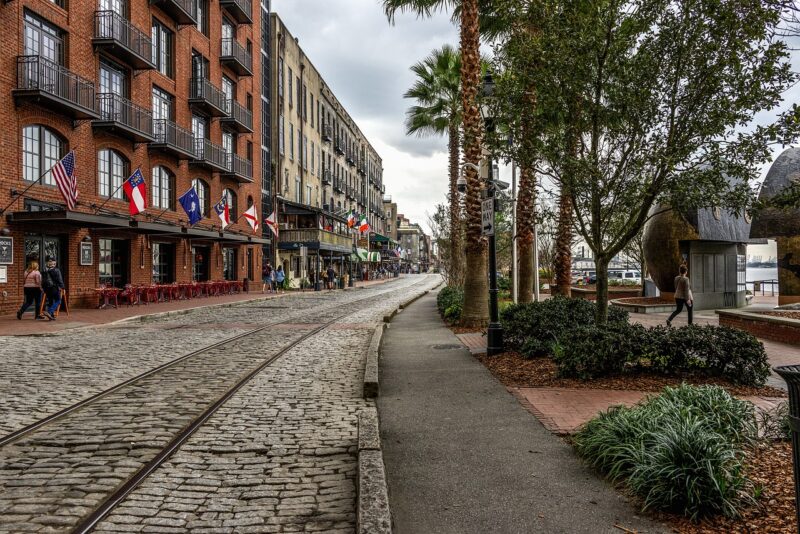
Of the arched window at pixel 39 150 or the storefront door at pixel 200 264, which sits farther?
the storefront door at pixel 200 264

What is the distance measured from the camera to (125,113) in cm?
2241

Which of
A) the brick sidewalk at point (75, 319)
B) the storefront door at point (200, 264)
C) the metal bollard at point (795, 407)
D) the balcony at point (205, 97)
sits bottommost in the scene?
the brick sidewalk at point (75, 319)

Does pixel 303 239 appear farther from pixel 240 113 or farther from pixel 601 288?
pixel 601 288

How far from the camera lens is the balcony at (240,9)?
105ft

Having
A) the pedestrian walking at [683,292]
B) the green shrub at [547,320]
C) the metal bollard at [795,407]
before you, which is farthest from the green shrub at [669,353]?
the pedestrian walking at [683,292]

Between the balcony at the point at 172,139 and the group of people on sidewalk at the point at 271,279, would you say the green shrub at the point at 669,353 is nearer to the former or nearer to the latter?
the balcony at the point at 172,139

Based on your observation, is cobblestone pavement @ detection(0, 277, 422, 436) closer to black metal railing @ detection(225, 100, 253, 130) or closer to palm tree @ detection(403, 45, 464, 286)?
palm tree @ detection(403, 45, 464, 286)

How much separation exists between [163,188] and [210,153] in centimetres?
427

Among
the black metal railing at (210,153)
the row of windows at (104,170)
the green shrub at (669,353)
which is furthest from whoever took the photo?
the black metal railing at (210,153)

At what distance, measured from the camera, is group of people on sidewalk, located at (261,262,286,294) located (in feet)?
113

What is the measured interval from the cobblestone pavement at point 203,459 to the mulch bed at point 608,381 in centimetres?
219

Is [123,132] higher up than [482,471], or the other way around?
[123,132]

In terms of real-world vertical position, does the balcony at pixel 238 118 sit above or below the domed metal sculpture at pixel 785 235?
above

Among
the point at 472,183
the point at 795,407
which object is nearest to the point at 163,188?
the point at 472,183
